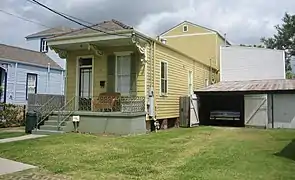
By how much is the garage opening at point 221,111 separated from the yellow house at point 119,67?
4.69m

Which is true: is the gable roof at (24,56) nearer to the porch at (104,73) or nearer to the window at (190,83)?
the porch at (104,73)

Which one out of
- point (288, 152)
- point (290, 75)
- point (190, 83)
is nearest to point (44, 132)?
point (288, 152)

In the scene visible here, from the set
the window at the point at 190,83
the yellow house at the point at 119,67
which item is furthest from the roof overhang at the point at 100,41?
the window at the point at 190,83

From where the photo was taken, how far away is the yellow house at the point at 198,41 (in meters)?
28.8

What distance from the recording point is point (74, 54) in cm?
1714

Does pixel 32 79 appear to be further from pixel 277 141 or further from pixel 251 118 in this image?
pixel 277 141

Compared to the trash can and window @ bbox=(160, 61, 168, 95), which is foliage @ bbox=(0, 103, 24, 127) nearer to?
the trash can

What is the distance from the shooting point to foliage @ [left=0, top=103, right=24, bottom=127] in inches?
689

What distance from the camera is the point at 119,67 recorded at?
15.8m

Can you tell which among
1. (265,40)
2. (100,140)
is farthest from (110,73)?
(265,40)

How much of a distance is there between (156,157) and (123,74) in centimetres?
757

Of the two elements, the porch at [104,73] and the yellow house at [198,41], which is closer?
the porch at [104,73]

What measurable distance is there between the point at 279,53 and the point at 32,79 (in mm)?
18860

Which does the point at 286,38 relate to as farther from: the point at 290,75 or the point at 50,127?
the point at 50,127
